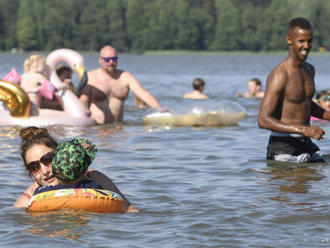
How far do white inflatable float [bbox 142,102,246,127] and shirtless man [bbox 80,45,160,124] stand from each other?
0.29 metres

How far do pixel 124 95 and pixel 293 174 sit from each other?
510 centimetres

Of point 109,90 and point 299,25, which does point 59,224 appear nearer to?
Answer: point 299,25

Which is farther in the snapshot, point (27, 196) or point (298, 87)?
point (298, 87)

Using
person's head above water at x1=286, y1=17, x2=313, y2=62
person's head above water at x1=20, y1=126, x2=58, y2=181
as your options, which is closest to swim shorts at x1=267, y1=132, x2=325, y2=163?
person's head above water at x1=286, y1=17, x2=313, y2=62

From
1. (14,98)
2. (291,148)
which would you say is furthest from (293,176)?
(14,98)

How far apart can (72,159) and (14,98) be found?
6834mm

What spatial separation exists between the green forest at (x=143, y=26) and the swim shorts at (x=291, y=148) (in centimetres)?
10369

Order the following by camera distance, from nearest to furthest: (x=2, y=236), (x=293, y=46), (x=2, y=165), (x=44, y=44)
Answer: (x=2, y=236)
(x=293, y=46)
(x=2, y=165)
(x=44, y=44)

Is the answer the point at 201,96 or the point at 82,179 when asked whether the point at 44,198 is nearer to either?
the point at 82,179

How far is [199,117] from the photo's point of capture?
12.3 meters

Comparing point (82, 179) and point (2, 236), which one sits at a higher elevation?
point (82, 179)

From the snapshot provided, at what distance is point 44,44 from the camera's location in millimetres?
112688

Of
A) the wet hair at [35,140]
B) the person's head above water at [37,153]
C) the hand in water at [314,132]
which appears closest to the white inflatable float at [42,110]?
the hand in water at [314,132]

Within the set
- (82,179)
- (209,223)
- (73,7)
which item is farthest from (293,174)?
(73,7)
